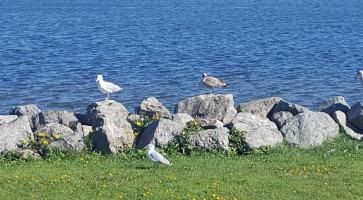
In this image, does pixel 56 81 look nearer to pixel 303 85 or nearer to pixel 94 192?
pixel 303 85

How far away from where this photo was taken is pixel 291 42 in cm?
5497

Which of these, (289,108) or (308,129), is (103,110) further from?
(308,129)

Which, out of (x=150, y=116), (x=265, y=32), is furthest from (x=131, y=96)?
(x=265, y=32)

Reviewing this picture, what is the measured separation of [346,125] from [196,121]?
5.10 m

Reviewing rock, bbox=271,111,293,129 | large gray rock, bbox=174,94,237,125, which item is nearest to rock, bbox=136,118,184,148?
large gray rock, bbox=174,94,237,125

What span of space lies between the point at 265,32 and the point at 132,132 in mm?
42655

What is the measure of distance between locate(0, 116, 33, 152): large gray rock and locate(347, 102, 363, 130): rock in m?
10.4

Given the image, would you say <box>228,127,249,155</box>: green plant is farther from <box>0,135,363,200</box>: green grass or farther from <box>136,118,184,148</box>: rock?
<box>136,118,184,148</box>: rock

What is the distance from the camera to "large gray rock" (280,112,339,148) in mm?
20562

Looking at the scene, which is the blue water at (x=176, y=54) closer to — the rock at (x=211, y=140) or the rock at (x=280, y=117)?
the rock at (x=280, y=117)

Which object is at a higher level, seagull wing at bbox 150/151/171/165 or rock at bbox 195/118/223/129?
seagull wing at bbox 150/151/171/165

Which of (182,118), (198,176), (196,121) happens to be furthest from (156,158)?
(182,118)

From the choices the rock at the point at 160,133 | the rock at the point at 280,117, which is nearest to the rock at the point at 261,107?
the rock at the point at 280,117

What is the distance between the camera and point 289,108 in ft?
73.9
